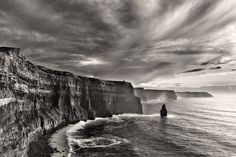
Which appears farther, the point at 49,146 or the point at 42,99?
the point at 42,99

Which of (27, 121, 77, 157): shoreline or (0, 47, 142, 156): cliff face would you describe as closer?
(0, 47, 142, 156): cliff face

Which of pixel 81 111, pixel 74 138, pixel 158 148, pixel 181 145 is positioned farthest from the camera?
pixel 81 111

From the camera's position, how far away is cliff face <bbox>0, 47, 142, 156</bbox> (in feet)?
87.2

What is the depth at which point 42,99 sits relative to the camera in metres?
54.3

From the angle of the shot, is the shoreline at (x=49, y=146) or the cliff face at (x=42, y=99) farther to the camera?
the shoreline at (x=49, y=146)

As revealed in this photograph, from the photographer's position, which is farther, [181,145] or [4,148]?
[181,145]

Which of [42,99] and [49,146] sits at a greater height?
[42,99]

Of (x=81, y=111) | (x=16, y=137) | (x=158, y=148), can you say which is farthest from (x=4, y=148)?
(x=81, y=111)

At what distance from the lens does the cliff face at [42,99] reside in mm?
26594

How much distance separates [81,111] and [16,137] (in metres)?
46.5

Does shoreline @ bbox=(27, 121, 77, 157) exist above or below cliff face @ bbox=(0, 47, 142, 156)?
below

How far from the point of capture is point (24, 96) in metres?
37.1

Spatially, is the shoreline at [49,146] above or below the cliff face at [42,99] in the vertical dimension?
below

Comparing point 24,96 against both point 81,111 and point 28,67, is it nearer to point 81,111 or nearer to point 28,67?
point 28,67
